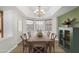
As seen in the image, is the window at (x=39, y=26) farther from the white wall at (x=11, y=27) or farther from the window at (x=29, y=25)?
the white wall at (x=11, y=27)

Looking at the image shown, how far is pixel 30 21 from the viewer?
4805 millimetres

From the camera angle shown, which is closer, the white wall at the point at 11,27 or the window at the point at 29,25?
the white wall at the point at 11,27

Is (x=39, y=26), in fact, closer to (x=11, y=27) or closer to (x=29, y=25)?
(x=29, y=25)

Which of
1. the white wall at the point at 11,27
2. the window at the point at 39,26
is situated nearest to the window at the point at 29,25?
the window at the point at 39,26

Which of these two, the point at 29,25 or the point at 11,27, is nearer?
the point at 29,25

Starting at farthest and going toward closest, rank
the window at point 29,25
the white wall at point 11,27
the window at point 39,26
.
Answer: the window at point 39,26 → the window at point 29,25 → the white wall at point 11,27

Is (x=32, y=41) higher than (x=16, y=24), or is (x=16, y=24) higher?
(x=16, y=24)

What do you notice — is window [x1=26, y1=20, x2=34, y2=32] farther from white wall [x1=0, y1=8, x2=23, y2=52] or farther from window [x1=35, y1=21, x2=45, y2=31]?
white wall [x1=0, y1=8, x2=23, y2=52]

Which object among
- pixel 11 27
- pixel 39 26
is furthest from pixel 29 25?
pixel 11 27

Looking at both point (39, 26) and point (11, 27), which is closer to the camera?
point (39, 26)
